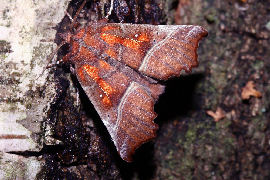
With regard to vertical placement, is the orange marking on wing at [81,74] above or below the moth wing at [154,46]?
below

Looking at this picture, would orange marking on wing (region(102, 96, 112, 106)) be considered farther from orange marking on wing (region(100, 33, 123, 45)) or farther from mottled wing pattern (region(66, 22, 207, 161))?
orange marking on wing (region(100, 33, 123, 45))

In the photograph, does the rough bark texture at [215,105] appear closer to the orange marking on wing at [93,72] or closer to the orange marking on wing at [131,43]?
the orange marking on wing at [131,43]

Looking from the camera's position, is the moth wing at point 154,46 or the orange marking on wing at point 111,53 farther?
the orange marking on wing at point 111,53

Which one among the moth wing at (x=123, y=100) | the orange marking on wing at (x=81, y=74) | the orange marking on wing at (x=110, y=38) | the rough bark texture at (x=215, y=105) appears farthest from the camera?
the rough bark texture at (x=215, y=105)

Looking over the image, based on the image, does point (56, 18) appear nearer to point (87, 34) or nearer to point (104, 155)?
point (87, 34)

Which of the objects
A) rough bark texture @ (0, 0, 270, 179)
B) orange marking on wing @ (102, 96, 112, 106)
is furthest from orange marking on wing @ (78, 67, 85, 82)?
rough bark texture @ (0, 0, 270, 179)

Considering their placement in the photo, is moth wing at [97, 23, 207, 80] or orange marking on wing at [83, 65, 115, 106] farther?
orange marking on wing at [83, 65, 115, 106]

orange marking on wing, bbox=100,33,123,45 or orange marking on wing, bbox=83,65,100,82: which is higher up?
orange marking on wing, bbox=100,33,123,45

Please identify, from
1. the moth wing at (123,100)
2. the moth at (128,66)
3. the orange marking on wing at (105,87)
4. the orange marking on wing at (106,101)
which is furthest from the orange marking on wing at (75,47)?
the orange marking on wing at (106,101)

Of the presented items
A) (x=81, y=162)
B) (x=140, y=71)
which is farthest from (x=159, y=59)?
(x=81, y=162)
